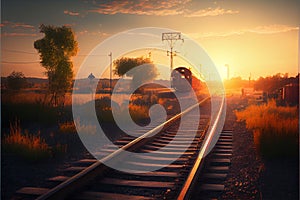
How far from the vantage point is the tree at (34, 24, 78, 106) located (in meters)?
20.7

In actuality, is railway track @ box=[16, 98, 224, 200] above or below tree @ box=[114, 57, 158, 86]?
below

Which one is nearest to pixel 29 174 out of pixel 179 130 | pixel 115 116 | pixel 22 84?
pixel 179 130

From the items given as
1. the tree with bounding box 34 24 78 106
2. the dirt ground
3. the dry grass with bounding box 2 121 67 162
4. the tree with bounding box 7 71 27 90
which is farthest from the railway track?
the tree with bounding box 7 71 27 90

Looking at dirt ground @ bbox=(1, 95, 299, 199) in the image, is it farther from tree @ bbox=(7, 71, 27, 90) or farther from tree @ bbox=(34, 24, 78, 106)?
tree @ bbox=(7, 71, 27, 90)

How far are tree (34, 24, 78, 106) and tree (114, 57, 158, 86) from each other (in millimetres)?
40059

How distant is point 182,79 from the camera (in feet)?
118

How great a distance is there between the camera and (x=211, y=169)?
244 inches

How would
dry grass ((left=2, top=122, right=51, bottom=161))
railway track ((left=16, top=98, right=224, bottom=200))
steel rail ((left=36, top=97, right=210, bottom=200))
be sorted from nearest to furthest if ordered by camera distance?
steel rail ((left=36, top=97, right=210, bottom=200)), railway track ((left=16, top=98, right=224, bottom=200)), dry grass ((left=2, top=122, right=51, bottom=161))

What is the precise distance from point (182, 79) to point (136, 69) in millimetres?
28744

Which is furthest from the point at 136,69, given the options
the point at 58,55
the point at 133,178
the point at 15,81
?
the point at 133,178

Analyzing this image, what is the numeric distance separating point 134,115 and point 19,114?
5.11 meters

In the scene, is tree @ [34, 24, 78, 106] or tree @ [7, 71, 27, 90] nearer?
tree @ [34, 24, 78, 106]

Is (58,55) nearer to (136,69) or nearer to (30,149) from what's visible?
(30,149)

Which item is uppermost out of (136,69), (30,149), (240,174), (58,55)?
(136,69)
